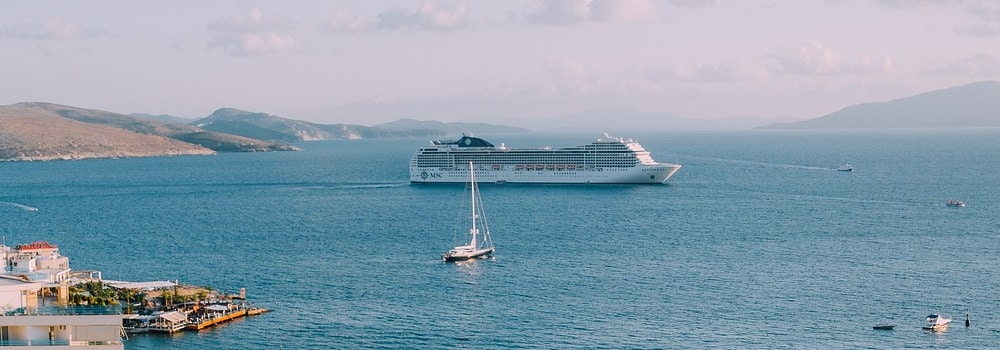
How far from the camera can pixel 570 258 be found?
58531mm

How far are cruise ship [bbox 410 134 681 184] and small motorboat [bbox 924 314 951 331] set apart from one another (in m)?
68.0

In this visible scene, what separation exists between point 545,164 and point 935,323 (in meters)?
72.8

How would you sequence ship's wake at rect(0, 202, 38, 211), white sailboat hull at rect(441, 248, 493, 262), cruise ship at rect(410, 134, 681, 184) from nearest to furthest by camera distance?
white sailboat hull at rect(441, 248, 493, 262) → ship's wake at rect(0, 202, 38, 211) → cruise ship at rect(410, 134, 681, 184)

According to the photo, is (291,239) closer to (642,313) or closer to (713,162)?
(642,313)

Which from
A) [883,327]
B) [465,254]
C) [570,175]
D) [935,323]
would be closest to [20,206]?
[570,175]

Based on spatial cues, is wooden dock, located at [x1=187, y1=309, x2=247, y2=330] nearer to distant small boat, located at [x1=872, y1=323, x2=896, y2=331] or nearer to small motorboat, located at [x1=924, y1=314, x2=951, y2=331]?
distant small boat, located at [x1=872, y1=323, x2=896, y2=331]

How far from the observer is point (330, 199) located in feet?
329

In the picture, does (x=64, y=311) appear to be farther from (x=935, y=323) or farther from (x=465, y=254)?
(x=465, y=254)

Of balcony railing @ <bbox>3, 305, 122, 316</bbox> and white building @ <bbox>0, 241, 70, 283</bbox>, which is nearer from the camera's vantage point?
balcony railing @ <bbox>3, 305, 122, 316</bbox>

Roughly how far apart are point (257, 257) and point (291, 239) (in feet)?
A: 27.3

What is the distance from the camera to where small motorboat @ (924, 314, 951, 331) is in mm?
40625

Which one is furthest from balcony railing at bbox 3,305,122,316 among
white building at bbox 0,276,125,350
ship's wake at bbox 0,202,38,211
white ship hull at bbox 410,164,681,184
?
white ship hull at bbox 410,164,681,184

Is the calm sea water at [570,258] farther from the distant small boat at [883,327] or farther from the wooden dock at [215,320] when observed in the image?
the wooden dock at [215,320]

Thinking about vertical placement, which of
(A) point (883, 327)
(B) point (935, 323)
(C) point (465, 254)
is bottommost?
(A) point (883, 327)
